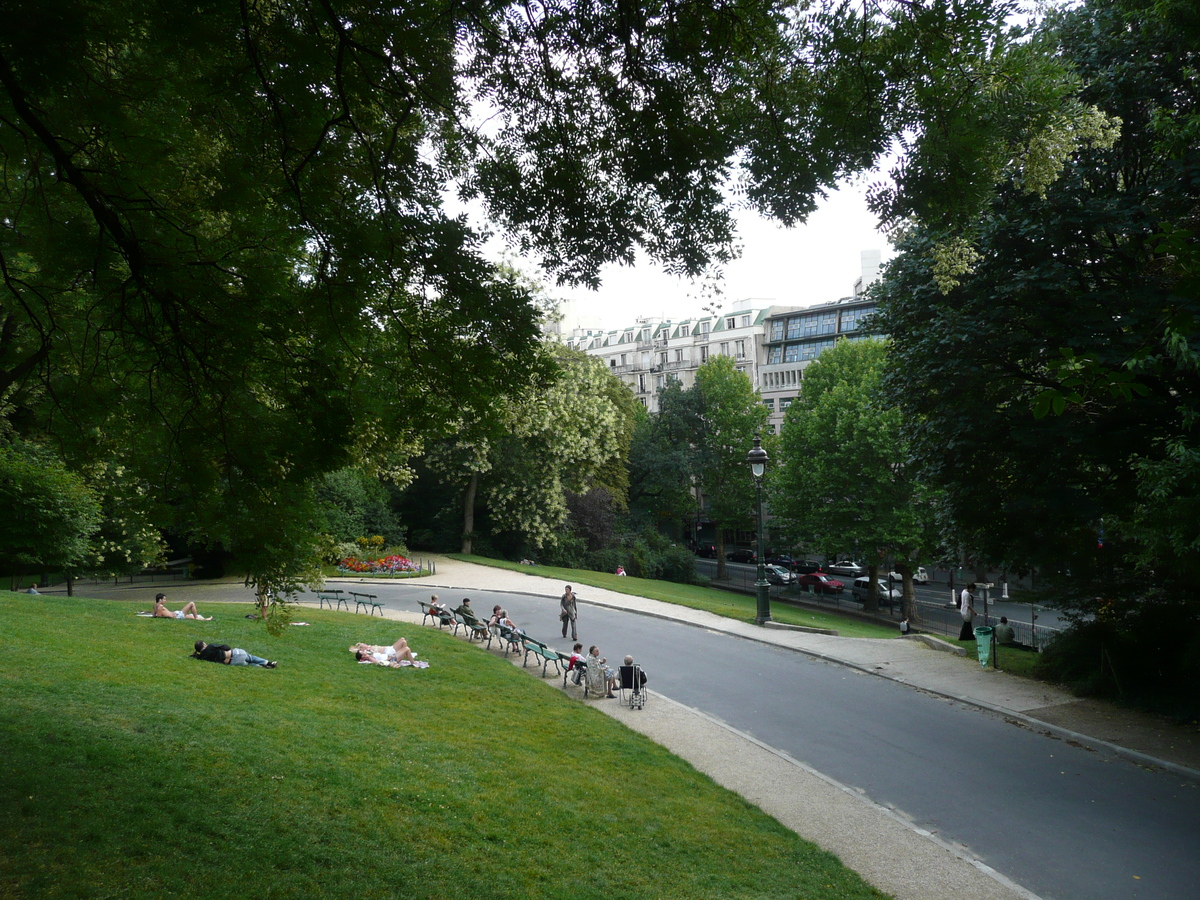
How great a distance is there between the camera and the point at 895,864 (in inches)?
308

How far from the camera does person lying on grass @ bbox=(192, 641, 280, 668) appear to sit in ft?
43.4

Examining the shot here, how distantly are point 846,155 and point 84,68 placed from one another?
492cm

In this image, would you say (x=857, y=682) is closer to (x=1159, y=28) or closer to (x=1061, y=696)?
(x=1061, y=696)

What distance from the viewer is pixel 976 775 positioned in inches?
420

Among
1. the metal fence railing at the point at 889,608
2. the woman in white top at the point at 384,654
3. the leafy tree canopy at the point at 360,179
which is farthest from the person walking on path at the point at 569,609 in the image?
the metal fence railing at the point at 889,608

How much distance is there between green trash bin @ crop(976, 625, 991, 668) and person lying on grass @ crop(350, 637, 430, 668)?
1151 centimetres

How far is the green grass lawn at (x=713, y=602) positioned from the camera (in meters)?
27.3

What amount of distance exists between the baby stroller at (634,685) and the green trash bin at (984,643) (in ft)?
25.8

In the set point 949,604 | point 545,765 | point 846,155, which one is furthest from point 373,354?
point 949,604

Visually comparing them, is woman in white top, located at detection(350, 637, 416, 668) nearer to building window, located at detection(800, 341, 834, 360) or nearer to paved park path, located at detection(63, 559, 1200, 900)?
paved park path, located at detection(63, 559, 1200, 900)

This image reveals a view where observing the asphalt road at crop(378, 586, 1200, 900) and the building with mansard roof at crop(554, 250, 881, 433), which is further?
the building with mansard roof at crop(554, 250, 881, 433)

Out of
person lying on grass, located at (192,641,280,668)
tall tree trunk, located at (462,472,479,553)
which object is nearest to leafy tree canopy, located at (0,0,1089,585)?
person lying on grass, located at (192,641,280,668)

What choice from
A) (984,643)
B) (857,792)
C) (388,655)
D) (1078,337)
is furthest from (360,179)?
(984,643)

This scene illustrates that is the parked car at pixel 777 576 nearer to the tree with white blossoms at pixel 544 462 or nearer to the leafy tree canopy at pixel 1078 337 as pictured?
the tree with white blossoms at pixel 544 462
